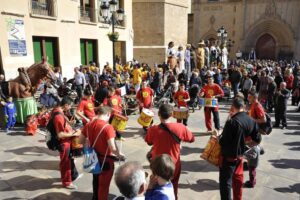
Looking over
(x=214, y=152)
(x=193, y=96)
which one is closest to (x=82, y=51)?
(x=193, y=96)

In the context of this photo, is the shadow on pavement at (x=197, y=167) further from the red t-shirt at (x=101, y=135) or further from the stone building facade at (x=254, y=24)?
the stone building facade at (x=254, y=24)

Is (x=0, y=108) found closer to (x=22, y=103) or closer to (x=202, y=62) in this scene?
(x=22, y=103)

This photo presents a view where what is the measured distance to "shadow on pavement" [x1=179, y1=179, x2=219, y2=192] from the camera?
5436 millimetres

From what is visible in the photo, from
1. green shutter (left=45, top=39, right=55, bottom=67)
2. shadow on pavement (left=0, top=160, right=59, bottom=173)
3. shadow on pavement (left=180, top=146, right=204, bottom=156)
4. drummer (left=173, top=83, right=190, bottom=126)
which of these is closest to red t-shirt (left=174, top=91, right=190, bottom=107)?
drummer (left=173, top=83, right=190, bottom=126)

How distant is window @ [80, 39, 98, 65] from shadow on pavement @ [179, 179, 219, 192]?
50.8 feet

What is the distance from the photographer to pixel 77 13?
1791 centimetres

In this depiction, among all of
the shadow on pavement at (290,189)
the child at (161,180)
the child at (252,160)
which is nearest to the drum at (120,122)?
the child at (252,160)

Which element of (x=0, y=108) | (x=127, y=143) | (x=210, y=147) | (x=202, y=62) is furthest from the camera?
(x=202, y=62)

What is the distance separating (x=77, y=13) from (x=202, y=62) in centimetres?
958

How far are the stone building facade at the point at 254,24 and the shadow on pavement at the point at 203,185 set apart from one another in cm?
3461

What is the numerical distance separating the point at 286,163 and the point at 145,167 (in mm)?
3358

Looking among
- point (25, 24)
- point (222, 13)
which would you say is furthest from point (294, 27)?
point (25, 24)

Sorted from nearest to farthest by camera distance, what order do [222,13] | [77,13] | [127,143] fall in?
[127,143] → [77,13] → [222,13]

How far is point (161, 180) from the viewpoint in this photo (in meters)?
2.88
